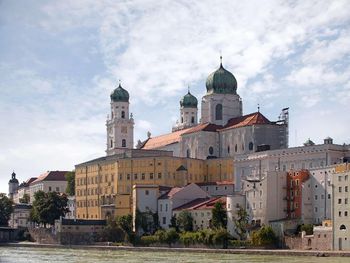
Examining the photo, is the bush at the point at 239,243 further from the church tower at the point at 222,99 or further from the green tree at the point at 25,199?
the green tree at the point at 25,199

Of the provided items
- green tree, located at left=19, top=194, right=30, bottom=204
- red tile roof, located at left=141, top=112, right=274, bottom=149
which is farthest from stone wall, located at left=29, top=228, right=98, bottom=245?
green tree, located at left=19, top=194, right=30, bottom=204

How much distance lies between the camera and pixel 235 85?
99375mm

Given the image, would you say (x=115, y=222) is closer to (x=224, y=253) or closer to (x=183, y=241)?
(x=183, y=241)

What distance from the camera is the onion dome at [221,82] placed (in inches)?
3878

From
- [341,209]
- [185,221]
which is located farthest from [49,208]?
[341,209]

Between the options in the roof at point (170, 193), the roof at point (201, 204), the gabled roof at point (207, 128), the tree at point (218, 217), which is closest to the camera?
the tree at point (218, 217)

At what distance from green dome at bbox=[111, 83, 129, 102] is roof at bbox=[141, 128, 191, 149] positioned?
6.69 metres

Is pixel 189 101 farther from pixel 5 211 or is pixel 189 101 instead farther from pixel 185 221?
pixel 185 221

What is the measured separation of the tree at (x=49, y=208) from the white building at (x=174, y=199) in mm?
16898

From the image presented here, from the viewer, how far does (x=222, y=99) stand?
322 feet

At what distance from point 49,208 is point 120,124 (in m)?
23.8

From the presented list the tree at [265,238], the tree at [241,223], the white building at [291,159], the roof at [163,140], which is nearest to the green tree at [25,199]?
the roof at [163,140]

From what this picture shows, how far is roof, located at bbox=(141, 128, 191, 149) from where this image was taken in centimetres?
10350

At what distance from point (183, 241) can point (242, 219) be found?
5415mm
